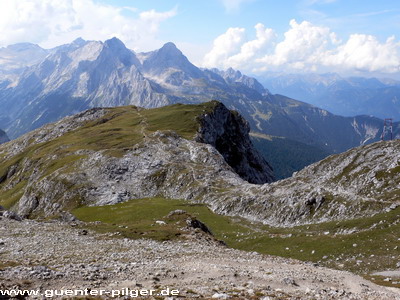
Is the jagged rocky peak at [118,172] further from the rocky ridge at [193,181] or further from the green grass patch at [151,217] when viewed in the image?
the green grass patch at [151,217]

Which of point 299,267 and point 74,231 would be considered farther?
point 74,231

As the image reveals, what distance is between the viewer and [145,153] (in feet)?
427

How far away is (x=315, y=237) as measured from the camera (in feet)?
188

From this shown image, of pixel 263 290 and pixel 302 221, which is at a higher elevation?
pixel 263 290

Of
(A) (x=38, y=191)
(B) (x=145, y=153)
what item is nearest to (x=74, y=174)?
(A) (x=38, y=191)

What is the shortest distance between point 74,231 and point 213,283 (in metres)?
27.3

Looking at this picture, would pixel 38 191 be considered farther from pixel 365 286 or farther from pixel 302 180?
pixel 365 286

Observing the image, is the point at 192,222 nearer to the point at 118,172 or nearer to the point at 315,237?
the point at 315,237

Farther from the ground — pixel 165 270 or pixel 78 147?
pixel 78 147

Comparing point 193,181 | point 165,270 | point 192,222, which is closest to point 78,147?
point 193,181

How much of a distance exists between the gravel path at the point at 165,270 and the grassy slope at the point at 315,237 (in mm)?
7261

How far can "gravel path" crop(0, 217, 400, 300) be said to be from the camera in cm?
2311

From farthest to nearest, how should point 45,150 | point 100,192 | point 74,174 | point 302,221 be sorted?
Answer: 1. point 45,150
2. point 74,174
3. point 100,192
4. point 302,221

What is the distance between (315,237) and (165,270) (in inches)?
1507
